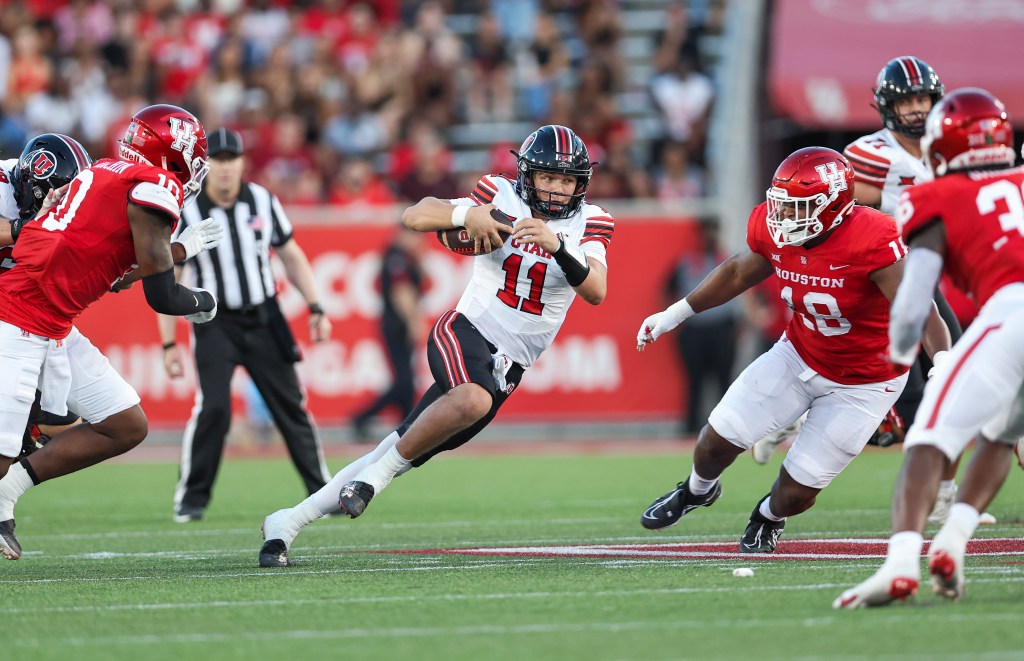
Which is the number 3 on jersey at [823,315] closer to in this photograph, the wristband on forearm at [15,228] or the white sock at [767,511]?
the white sock at [767,511]

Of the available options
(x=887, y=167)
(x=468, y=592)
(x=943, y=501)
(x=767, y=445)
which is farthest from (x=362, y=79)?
(x=468, y=592)

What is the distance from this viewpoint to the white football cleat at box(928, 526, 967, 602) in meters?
4.43

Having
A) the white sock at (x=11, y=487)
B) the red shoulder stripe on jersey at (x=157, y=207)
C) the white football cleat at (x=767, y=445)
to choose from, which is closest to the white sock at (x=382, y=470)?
the red shoulder stripe on jersey at (x=157, y=207)

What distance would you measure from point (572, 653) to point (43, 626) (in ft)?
5.50

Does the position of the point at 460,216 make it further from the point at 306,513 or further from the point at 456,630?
the point at 456,630

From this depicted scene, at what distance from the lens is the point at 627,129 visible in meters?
15.6

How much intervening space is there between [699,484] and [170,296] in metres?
2.31

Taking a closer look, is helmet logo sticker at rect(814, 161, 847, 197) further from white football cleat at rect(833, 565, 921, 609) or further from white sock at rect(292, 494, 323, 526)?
white sock at rect(292, 494, 323, 526)

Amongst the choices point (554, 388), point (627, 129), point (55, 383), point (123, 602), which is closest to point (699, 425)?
point (554, 388)

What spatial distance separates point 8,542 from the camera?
6.08 m

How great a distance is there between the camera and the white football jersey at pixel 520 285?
6.28 meters

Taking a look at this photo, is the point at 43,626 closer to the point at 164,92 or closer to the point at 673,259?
the point at 673,259

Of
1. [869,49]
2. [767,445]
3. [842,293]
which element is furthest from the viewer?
[869,49]

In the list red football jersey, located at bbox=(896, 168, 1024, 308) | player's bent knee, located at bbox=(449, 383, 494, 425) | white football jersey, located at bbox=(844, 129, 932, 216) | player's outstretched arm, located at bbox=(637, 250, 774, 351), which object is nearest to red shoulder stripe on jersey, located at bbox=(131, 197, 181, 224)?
Answer: player's bent knee, located at bbox=(449, 383, 494, 425)
